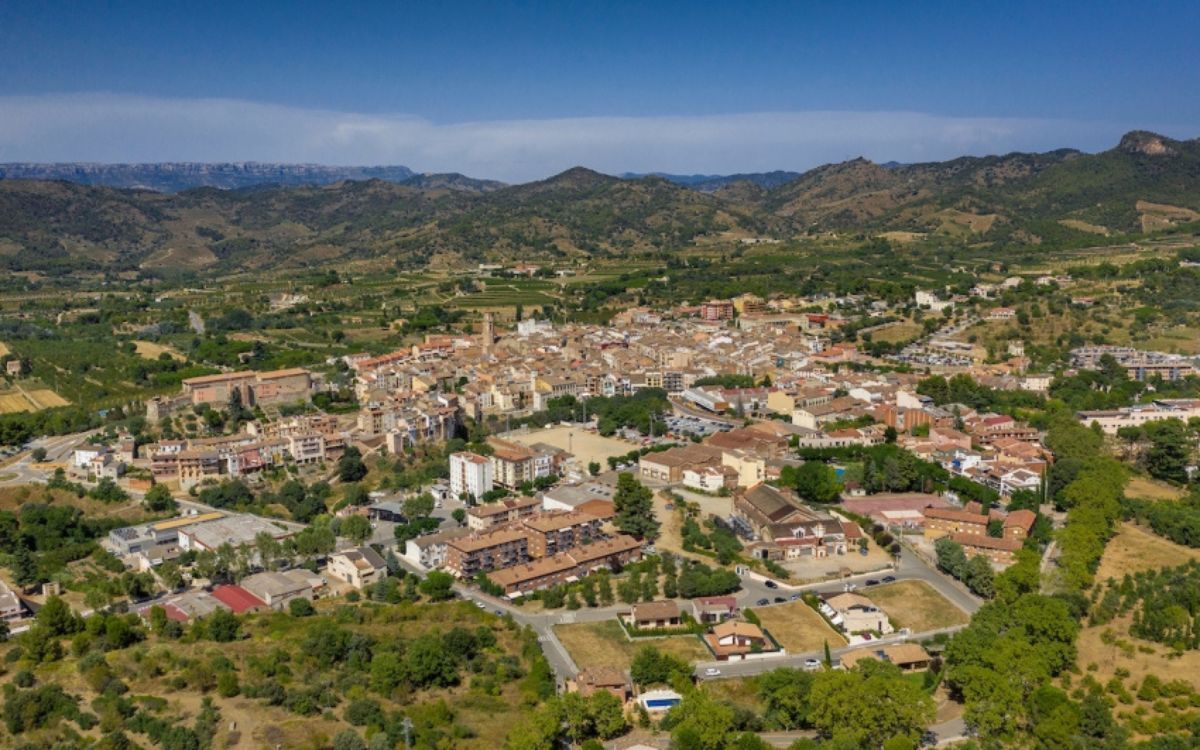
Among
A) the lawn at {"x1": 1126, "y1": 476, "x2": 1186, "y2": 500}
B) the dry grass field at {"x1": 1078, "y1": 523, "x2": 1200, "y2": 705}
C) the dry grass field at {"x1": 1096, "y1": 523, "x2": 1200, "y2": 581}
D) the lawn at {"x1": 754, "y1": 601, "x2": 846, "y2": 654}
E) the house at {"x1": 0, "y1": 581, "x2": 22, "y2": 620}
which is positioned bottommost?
the house at {"x1": 0, "y1": 581, "x2": 22, "y2": 620}

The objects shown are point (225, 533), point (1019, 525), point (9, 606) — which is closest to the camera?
point (9, 606)

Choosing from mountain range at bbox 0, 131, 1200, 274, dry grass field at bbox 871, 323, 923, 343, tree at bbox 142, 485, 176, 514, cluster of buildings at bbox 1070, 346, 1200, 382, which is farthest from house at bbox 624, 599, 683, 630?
mountain range at bbox 0, 131, 1200, 274

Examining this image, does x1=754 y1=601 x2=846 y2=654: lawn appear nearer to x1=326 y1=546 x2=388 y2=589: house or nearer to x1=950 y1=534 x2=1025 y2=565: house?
x1=950 y1=534 x2=1025 y2=565: house

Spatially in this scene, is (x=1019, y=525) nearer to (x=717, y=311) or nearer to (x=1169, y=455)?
(x=1169, y=455)

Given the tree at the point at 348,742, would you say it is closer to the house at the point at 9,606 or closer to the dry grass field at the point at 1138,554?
the house at the point at 9,606

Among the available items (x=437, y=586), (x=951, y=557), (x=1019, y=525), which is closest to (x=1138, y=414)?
(x=1019, y=525)

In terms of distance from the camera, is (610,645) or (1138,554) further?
(1138,554)

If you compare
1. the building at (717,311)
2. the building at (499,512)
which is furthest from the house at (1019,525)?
the building at (717,311)
